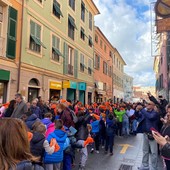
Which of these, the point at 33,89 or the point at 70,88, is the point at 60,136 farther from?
the point at 70,88

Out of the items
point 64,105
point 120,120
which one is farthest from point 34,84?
point 64,105

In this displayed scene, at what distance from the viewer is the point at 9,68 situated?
11.4 meters

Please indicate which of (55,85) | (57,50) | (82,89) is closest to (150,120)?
(55,85)

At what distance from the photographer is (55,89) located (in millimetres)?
16688

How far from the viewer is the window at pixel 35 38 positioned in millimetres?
13234

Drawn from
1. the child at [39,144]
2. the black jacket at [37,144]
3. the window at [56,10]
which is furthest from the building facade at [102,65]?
the black jacket at [37,144]

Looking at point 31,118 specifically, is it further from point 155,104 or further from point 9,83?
point 9,83

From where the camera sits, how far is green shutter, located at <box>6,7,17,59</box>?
11.3 metres

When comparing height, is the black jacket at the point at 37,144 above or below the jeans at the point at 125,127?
above

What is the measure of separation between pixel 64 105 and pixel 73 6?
15.5 meters

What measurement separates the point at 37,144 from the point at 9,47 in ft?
28.0

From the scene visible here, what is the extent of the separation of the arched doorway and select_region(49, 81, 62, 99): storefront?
5.57 ft

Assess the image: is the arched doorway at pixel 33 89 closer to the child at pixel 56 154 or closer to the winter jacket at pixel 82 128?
the winter jacket at pixel 82 128

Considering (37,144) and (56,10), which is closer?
(37,144)
